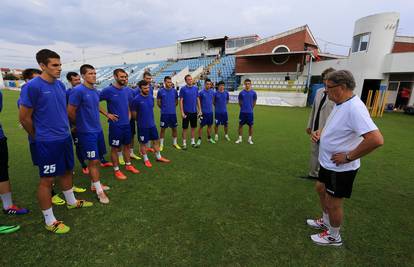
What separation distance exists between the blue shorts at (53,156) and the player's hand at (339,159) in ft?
10.3

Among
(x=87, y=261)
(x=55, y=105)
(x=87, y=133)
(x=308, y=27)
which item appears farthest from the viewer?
(x=308, y=27)

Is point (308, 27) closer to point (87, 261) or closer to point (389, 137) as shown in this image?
point (389, 137)

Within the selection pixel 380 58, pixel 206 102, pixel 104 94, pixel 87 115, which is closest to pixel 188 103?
pixel 206 102

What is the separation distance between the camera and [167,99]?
6148 millimetres

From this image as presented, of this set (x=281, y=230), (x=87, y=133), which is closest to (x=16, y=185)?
(x=87, y=133)

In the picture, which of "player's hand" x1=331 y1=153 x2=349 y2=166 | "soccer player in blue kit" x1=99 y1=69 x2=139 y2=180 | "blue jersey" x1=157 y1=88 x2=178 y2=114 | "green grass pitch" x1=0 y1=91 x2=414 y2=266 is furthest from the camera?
"blue jersey" x1=157 y1=88 x2=178 y2=114

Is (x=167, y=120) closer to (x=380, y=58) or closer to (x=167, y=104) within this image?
(x=167, y=104)

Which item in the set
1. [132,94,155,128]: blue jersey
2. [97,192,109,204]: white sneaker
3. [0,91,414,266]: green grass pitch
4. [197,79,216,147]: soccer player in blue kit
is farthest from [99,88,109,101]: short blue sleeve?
[197,79,216,147]: soccer player in blue kit

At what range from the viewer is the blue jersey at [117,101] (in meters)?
4.16

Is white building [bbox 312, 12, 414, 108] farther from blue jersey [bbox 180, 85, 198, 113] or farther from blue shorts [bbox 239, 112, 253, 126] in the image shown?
blue jersey [bbox 180, 85, 198, 113]

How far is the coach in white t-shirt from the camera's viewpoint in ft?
6.66

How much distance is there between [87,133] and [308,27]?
27600 millimetres

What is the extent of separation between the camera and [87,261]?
2.34 m

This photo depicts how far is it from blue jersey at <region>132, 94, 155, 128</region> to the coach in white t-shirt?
3.66m
